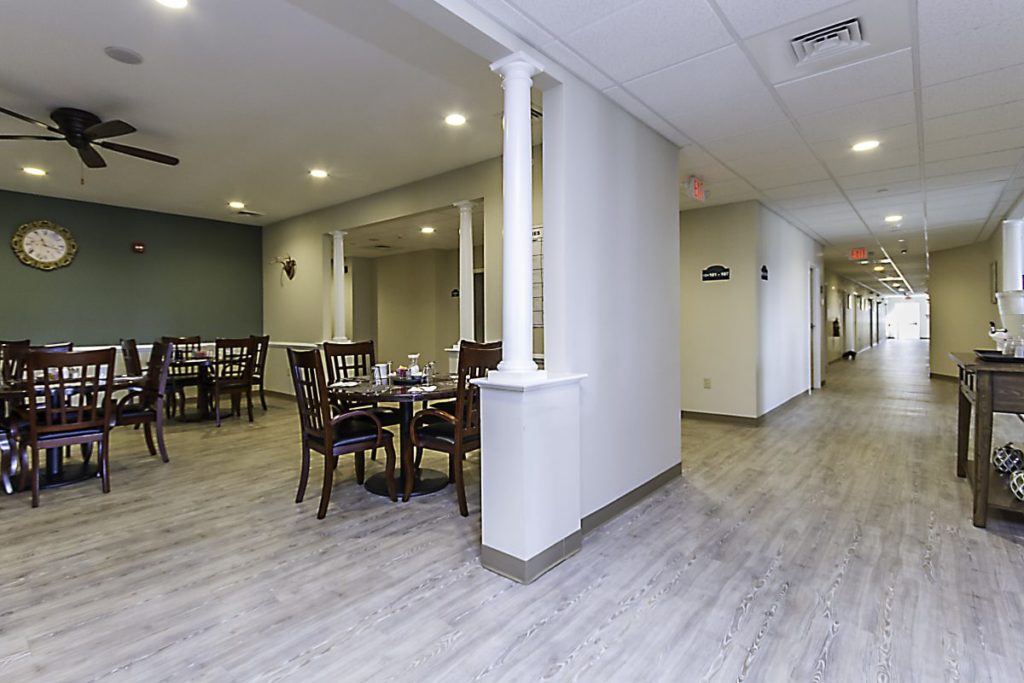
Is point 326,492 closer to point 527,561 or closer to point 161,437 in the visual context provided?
point 527,561

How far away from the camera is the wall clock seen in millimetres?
6105

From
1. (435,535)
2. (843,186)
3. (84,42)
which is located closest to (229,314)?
(84,42)

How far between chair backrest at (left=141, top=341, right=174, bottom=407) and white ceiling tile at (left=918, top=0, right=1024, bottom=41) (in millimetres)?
5167

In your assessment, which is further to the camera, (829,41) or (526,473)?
(829,41)

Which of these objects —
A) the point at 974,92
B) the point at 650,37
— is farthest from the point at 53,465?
the point at 974,92

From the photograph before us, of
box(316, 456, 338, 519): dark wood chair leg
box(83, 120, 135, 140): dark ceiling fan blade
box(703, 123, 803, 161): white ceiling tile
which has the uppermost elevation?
box(83, 120, 135, 140): dark ceiling fan blade

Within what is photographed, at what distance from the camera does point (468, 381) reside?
3.08 meters

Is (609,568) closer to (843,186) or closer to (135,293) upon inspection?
(843,186)

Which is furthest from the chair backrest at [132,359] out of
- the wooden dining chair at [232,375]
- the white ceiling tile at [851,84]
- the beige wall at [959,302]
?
the beige wall at [959,302]

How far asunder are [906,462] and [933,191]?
2.83 metres


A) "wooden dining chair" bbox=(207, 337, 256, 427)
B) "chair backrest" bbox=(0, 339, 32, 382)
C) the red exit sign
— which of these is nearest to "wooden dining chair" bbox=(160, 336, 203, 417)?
"wooden dining chair" bbox=(207, 337, 256, 427)

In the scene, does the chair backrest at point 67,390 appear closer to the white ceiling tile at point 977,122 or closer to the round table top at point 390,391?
the round table top at point 390,391

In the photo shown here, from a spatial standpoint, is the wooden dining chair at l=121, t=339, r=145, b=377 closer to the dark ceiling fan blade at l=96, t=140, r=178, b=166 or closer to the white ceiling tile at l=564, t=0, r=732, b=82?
the dark ceiling fan blade at l=96, t=140, r=178, b=166

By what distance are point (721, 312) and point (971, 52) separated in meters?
3.51
